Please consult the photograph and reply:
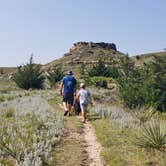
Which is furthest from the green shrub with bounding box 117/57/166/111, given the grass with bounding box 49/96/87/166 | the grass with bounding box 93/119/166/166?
the grass with bounding box 49/96/87/166

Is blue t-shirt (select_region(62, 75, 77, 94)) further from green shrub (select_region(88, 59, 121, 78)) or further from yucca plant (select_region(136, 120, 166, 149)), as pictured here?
green shrub (select_region(88, 59, 121, 78))

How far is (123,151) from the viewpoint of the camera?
9.13 m

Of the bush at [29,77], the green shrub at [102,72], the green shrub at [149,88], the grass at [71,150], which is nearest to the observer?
the grass at [71,150]

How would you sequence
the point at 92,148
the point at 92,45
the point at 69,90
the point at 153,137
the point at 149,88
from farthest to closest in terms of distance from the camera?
1. the point at 92,45
2. the point at 149,88
3. the point at 69,90
4. the point at 153,137
5. the point at 92,148

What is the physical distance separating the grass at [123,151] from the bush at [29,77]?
79.8ft

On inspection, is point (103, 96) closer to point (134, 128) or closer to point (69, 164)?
point (134, 128)

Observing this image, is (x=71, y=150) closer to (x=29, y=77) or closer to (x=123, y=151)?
(x=123, y=151)

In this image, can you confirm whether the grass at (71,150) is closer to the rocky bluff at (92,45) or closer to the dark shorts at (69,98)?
the dark shorts at (69,98)

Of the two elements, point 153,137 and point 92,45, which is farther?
point 92,45

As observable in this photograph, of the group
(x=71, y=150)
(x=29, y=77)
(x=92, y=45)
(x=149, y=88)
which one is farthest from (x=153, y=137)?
(x=92, y=45)

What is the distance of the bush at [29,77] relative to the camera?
117 feet

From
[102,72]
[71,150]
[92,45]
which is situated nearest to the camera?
[71,150]

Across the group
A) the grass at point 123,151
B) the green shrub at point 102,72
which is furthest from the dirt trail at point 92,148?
the green shrub at point 102,72

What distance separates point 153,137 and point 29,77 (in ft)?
87.9
